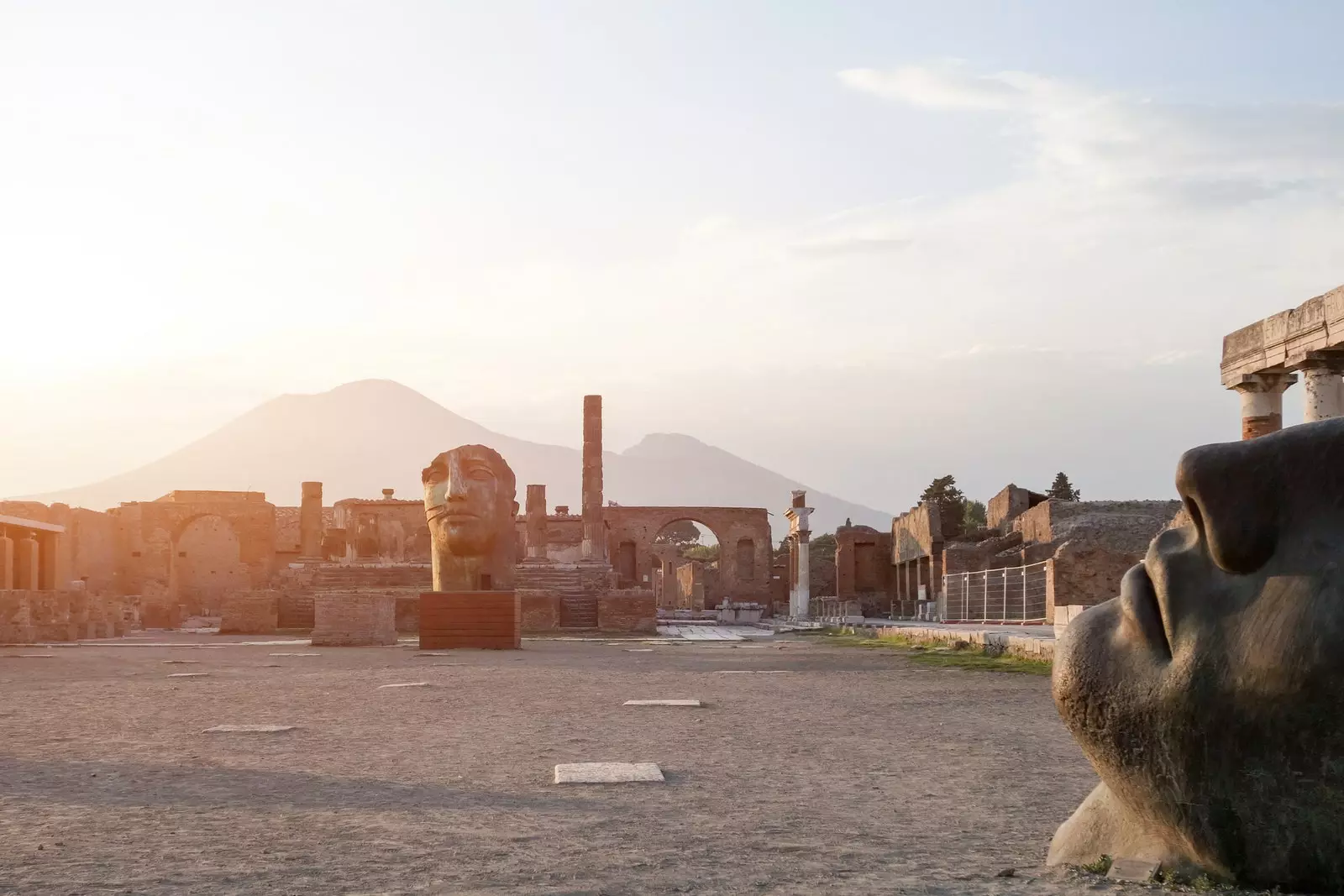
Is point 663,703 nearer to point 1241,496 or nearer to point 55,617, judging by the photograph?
point 1241,496

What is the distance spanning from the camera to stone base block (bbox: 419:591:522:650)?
1852cm

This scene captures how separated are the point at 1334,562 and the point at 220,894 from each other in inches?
100

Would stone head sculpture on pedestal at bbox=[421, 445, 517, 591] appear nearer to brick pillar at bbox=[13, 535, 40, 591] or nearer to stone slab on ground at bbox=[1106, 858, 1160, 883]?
stone slab on ground at bbox=[1106, 858, 1160, 883]

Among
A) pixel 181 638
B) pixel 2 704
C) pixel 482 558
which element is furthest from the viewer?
pixel 181 638

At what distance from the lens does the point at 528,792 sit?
493 cm

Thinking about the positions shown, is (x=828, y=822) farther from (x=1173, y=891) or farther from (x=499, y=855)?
(x=1173, y=891)

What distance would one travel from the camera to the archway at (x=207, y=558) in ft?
176

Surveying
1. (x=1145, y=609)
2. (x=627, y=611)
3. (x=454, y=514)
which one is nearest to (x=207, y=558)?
(x=627, y=611)

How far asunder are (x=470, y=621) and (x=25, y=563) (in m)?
21.0

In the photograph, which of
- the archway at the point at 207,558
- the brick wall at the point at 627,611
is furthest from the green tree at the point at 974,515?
the brick wall at the point at 627,611

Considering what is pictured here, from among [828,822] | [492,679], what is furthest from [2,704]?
[828,822]

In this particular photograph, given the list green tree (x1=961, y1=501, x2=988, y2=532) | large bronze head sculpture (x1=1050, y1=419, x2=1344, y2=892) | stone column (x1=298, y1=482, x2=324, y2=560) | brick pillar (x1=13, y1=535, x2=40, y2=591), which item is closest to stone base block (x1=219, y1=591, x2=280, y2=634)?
brick pillar (x1=13, y1=535, x2=40, y2=591)

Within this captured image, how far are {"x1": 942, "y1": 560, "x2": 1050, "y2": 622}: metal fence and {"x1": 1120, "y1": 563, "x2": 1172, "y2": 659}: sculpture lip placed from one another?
21.2 meters

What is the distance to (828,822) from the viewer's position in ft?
13.6
